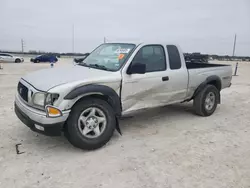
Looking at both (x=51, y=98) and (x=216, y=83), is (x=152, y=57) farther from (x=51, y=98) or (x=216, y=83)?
(x=216, y=83)

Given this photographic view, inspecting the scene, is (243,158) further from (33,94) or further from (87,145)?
(33,94)

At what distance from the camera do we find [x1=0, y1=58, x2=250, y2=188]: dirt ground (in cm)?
292

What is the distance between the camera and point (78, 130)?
3.56 metres

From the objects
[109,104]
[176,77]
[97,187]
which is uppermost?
[176,77]

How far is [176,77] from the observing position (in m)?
4.82

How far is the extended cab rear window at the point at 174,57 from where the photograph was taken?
481 centimetres

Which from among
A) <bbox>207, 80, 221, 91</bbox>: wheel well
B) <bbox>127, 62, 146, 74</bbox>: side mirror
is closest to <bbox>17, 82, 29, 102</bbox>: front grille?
<bbox>127, 62, 146, 74</bbox>: side mirror

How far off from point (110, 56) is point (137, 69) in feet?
2.60

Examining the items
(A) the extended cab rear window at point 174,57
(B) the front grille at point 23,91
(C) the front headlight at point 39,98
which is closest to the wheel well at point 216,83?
(A) the extended cab rear window at point 174,57

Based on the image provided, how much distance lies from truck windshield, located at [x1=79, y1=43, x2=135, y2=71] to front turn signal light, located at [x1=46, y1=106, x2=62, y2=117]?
125 cm

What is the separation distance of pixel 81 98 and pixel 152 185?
1665 mm

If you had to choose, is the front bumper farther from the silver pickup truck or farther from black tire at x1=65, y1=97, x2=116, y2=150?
black tire at x1=65, y1=97, x2=116, y2=150

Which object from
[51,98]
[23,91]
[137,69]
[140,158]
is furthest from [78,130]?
[137,69]

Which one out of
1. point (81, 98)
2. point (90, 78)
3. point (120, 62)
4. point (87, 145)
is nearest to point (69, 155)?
point (87, 145)
